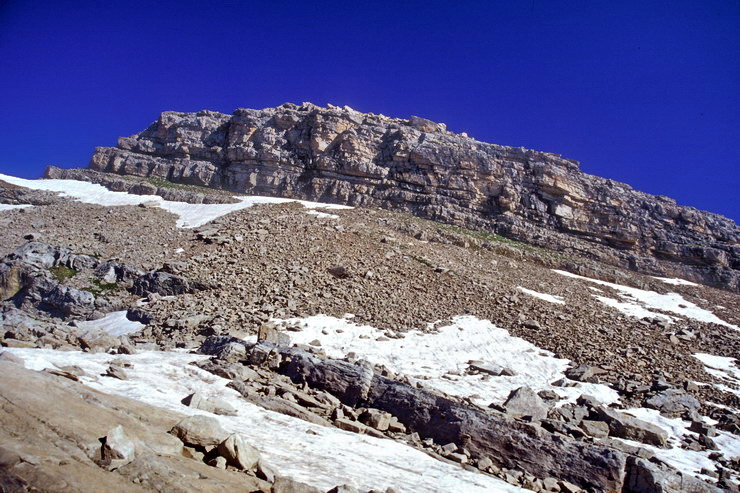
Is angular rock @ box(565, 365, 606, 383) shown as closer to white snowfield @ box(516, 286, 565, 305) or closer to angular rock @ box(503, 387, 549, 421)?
angular rock @ box(503, 387, 549, 421)

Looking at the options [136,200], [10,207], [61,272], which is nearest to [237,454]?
[61,272]

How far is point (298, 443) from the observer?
6074mm

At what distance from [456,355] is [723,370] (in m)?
10.7

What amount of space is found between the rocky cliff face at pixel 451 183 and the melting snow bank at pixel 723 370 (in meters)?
20.6

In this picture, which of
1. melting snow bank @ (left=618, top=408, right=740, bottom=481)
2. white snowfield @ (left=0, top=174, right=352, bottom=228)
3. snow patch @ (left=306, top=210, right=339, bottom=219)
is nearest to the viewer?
melting snow bank @ (left=618, top=408, right=740, bottom=481)

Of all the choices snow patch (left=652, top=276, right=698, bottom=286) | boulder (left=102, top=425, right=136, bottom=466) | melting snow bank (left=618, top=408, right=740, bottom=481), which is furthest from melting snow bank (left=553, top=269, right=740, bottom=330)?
boulder (left=102, top=425, right=136, bottom=466)

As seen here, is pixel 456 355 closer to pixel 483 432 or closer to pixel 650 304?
pixel 483 432

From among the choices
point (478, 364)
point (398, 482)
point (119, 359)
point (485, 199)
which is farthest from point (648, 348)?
point (485, 199)

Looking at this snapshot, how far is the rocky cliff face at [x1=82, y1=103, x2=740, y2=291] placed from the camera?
38.8 metres

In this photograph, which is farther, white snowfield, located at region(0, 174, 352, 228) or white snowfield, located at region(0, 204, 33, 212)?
white snowfield, located at region(0, 204, 33, 212)

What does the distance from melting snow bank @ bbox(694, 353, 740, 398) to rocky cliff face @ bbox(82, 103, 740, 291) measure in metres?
20.6

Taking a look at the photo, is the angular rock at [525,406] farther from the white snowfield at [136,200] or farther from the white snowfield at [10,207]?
the white snowfield at [10,207]

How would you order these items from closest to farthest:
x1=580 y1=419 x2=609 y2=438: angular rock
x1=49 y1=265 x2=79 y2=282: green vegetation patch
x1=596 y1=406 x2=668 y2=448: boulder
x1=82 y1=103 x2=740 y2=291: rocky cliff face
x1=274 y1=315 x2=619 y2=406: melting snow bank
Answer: x1=580 y1=419 x2=609 y2=438: angular rock
x1=596 y1=406 x2=668 y2=448: boulder
x1=274 y1=315 x2=619 y2=406: melting snow bank
x1=49 y1=265 x2=79 y2=282: green vegetation patch
x1=82 y1=103 x2=740 y2=291: rocky cliff face

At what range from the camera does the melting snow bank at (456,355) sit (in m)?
11.3
